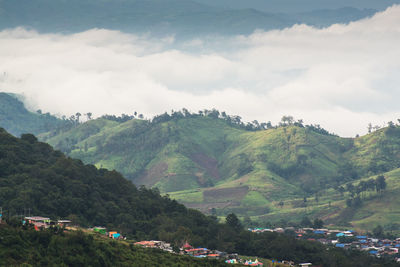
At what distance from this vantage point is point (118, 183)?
177000 millimetres

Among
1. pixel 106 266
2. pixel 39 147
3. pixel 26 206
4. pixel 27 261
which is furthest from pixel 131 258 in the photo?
pixel 39 147

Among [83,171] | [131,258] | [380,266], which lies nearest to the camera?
[131,258]

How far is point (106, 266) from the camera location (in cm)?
9581

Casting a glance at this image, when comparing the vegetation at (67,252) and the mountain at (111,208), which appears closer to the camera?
the vegetation at (67,252)

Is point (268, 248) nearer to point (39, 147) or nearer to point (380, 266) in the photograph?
point (380, 266)

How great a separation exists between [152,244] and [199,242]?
1981cm

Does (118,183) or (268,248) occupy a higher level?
(118,183)

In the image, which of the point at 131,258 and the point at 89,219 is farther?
the point at 89,219

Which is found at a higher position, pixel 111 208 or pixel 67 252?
pixel 111 208

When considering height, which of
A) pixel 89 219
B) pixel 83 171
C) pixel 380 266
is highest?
pixel 83 171

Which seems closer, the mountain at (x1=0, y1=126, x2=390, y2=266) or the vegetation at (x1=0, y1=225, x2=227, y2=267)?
the vegetation at (x1=0, y1=225, x2=227, y2=267)

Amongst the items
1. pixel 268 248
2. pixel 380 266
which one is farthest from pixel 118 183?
pixel 380 266

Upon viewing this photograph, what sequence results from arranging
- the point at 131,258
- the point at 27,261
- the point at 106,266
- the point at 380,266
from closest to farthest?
A: 1. the point at 27,261
2. the point at 106,266
3. the point at 131,258
4. the point at 380,266

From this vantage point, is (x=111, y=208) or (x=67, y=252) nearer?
(x=67, y=252)
